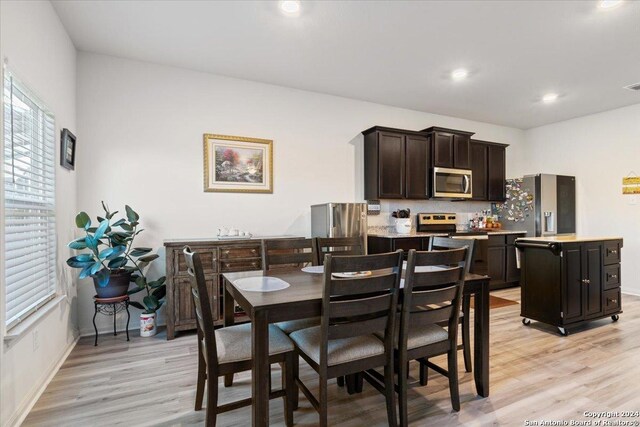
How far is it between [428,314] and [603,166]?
207 inches

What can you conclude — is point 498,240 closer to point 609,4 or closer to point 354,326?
point 609,4

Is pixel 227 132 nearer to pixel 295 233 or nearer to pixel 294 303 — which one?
pixel 295 233

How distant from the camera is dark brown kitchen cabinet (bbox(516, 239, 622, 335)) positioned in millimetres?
3172

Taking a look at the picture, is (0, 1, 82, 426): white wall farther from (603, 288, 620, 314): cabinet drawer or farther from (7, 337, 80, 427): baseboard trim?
(603, 288, 620, 314): cabinet drawer

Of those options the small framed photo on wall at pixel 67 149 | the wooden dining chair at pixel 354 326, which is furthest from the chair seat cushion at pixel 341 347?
the small framed photo on wall at pixel 67 149

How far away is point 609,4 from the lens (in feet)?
8.03

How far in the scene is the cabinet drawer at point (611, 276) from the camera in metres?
3.47

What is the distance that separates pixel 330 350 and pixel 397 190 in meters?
3.24

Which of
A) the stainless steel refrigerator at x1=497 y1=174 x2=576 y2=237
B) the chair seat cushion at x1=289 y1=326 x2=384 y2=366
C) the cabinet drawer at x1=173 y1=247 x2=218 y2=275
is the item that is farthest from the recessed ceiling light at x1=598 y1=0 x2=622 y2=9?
the cabinet drawer at x1=173 y1=247 x2=218 y2=275

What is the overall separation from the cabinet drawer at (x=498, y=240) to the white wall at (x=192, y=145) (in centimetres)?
222

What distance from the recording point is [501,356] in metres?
2.73

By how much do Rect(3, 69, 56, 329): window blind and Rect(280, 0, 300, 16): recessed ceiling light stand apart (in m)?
1.81

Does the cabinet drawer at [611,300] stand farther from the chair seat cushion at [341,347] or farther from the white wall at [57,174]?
the white wall at [57,174]

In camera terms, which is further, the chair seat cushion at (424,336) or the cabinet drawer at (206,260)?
the cabinet drawer at (206,260)
